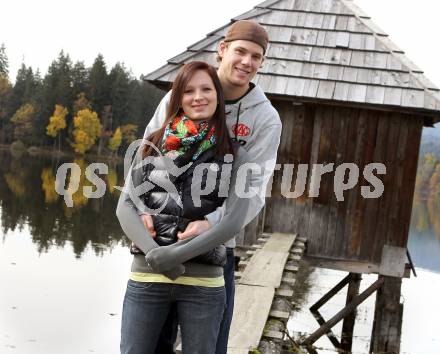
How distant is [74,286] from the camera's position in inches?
671

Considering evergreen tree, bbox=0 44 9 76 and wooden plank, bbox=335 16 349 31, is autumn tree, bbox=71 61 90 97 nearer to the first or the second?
evergreen tree, bbox=0 44 9 76

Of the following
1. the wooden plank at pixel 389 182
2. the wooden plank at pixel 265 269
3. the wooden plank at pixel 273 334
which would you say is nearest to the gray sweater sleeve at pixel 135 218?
the wooden plank at pixel 273 334

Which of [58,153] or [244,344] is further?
[58,153]

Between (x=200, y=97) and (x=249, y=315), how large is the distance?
2.74 meters

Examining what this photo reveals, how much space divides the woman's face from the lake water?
35.5 ft

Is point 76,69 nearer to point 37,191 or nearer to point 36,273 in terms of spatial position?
point 37,191

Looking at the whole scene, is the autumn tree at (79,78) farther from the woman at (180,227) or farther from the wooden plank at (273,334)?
the woman at (180,227)

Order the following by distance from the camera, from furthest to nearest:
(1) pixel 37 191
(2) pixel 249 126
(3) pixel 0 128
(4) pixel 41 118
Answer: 1. (3) pixel 0 128
2. (4) pixel 41 118
3. (1) pixel 37 191
4. (2) pixel 249 126

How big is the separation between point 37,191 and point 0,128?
4655 cm

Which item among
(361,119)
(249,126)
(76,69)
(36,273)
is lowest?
(36,273)

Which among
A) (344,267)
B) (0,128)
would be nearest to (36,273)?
(344,267)

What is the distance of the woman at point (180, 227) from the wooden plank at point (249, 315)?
1.73 m

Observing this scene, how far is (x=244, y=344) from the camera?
4.66m

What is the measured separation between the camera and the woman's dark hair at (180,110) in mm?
2996
